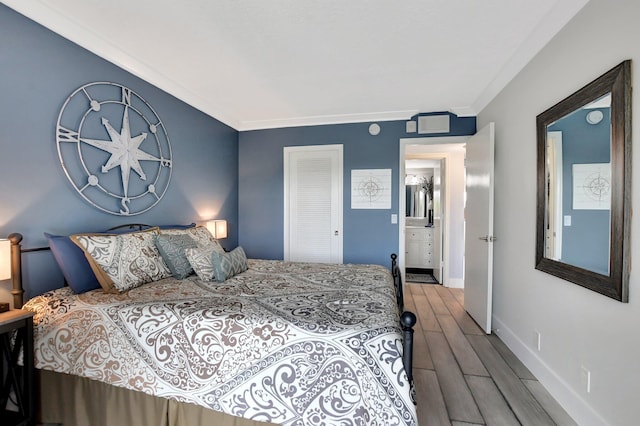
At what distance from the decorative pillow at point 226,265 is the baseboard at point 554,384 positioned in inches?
94.5

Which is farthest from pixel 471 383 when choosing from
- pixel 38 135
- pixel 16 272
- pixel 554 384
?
pixel 38 135

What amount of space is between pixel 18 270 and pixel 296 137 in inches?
127

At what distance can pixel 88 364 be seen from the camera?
1.45 metres

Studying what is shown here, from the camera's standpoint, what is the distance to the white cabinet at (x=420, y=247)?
217 inches

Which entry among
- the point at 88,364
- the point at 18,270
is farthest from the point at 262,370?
the point at 18,270

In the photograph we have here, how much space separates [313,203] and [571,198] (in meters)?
2.90

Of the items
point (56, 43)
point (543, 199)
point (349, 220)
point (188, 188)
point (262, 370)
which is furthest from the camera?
point (349, 220)

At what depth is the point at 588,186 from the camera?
157 centimetres

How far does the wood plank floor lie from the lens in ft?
5.49

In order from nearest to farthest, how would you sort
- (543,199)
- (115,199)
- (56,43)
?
(56,43)
(543,199)
(115,199)

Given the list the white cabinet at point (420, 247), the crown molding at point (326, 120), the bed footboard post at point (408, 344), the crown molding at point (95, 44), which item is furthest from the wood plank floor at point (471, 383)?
the crown molding at point (95, 44)


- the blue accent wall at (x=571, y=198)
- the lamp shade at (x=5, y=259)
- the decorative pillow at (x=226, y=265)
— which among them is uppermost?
the blue accent wall at (x=571, y=198)

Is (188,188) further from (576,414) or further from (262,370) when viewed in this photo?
(576,414)

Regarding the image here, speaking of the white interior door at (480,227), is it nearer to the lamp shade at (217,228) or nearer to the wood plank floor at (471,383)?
the wood plank floor at (471,383)
